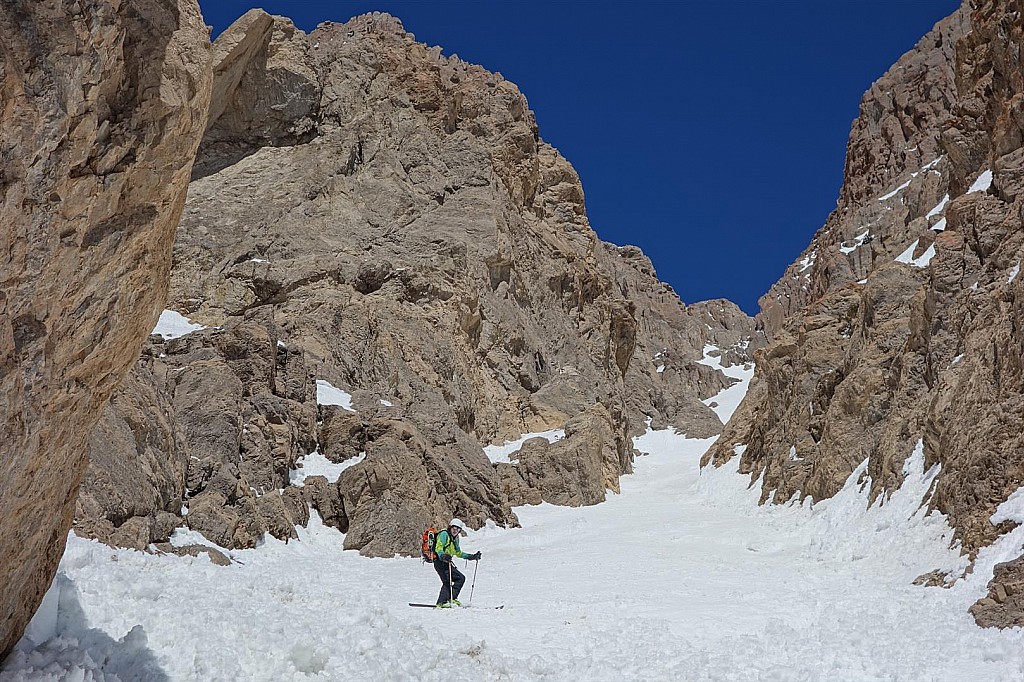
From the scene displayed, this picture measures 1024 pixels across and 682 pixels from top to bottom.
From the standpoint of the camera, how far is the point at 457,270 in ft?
119

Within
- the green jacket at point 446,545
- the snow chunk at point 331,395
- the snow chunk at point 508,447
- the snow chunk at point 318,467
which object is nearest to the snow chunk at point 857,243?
the snow chunk at point 508,447

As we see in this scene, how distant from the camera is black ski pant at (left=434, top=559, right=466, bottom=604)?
1207 cm

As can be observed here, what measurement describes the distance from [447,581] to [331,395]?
1396cm

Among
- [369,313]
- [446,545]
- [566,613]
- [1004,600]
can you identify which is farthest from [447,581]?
[369,313]

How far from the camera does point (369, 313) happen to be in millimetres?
31344

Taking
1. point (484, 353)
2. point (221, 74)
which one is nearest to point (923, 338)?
point (484, 353)

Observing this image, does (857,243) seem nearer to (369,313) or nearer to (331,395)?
(369,313)

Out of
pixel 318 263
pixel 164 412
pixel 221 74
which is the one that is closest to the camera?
pixel 164 412

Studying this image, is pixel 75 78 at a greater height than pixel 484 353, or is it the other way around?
pixel 484 353

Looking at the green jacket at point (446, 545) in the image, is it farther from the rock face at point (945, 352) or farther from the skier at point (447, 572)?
the rock face at point (945, 352)

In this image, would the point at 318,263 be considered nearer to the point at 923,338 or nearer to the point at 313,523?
the point at 313,523

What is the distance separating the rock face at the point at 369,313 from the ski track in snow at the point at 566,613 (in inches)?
72.9

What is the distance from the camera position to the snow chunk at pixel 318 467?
68.8ft

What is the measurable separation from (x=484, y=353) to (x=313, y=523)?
1764 centimetres
